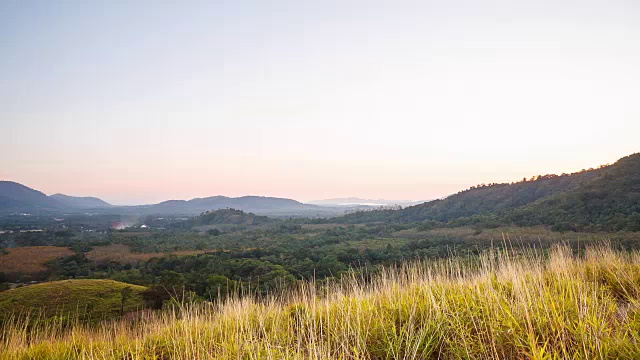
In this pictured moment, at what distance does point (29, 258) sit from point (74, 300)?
40.9 metres

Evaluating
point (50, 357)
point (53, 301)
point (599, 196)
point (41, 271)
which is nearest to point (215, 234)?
point (41, 271)

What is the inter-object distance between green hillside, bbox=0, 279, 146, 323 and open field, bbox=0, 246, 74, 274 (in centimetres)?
2760

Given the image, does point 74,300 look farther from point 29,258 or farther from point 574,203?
point 574,203

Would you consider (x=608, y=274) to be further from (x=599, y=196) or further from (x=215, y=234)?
(x=215, y=234)

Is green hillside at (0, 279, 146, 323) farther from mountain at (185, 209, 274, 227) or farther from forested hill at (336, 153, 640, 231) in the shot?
mountain at (185, 209, 274, 227)

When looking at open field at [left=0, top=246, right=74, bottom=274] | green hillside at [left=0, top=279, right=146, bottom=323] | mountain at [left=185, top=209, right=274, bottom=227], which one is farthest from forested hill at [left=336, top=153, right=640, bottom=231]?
mountain at [left=185, top=209, right=274, bottom=227]

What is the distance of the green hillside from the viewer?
60.6 feet

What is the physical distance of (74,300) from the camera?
66.7ft

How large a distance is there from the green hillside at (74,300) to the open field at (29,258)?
90.5ft

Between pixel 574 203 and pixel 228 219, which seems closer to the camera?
pixel 574 203

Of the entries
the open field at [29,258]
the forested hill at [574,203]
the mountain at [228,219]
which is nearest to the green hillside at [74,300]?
the open field at [29,258]

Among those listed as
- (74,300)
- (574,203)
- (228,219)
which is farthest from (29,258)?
(228,219)

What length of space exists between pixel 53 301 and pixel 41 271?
101ft

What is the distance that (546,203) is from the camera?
60688 mm
